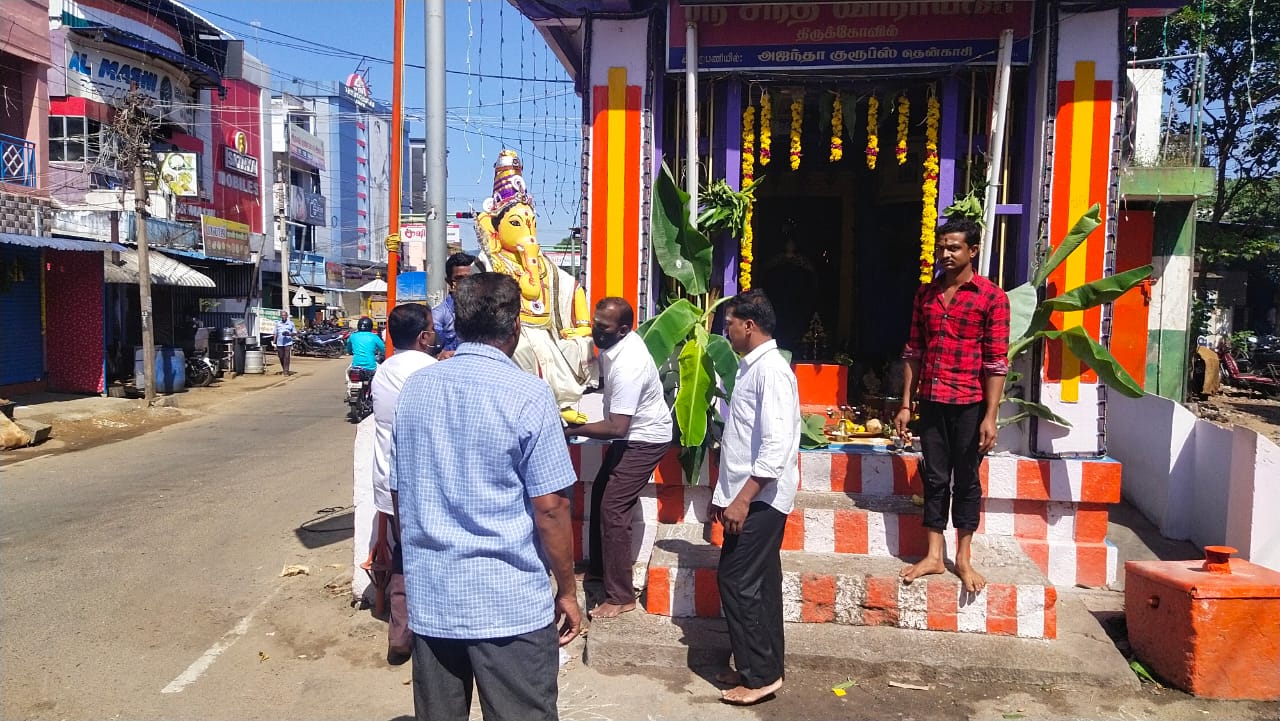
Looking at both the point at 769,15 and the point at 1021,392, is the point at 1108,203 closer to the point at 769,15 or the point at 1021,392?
the point at 1021,392

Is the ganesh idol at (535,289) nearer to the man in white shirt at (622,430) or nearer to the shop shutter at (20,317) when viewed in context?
the man in white shirt at (622,430)

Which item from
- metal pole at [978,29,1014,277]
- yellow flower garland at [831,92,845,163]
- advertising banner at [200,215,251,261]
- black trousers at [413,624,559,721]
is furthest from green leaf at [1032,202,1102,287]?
advertising banner at [200,215,251,261]

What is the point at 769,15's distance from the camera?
625 cm

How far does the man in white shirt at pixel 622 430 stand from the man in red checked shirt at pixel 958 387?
4.42 ft

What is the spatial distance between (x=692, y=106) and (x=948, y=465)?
10.7 ft

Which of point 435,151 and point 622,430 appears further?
point 435,151

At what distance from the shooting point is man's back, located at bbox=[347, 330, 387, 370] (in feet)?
43.8

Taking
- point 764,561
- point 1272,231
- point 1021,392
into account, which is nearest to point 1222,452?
point 1021,392

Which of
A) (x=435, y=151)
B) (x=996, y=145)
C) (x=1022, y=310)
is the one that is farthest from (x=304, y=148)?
(x=1022, y=310)

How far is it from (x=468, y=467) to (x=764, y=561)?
73.4 inches

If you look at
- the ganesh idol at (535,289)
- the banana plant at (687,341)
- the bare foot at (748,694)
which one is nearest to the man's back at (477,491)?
the bare foot at (748,694)

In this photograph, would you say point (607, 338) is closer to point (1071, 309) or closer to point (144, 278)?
point (1071, 309)

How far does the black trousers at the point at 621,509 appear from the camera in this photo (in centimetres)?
477

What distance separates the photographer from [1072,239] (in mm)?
5355
